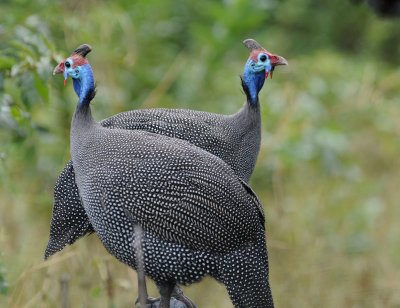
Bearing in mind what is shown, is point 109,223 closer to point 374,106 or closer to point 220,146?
point 220,146

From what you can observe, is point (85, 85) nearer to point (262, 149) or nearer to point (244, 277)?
point (244, 277)

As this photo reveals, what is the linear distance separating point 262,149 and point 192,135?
7.97 feet

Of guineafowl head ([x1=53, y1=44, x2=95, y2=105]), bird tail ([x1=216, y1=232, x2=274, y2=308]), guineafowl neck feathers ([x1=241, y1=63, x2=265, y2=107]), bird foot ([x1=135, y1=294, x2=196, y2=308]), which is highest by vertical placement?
guineafowl head ([x1=53, y1=44, x2=95, y2=105])

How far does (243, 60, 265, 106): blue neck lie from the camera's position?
11.5 feet

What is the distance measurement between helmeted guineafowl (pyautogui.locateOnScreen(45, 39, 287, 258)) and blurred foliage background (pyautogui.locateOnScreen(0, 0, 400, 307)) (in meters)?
0.36

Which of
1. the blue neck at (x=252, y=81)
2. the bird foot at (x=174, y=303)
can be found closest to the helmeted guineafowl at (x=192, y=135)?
the blue neck at (x=252, y=81)

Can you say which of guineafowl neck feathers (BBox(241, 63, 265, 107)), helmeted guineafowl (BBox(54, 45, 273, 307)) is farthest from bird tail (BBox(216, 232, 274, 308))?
guineafowl neck feathers (BBox(241, 63, 265, 107))

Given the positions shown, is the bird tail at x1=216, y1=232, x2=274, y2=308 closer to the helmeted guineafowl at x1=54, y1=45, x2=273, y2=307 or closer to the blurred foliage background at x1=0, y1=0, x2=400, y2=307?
the helmeted guineafowl at x1=54, y1=45, x2=273, y2=307

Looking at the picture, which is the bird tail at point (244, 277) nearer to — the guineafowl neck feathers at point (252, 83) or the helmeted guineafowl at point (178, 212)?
the helmeted guineafowl at point (178, 212)

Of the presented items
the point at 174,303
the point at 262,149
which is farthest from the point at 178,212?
the point at 262,149

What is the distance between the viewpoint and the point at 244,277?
316cm

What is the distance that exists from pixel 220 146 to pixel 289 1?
5813 millimetres

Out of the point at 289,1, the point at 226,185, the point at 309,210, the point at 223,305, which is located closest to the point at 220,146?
the point at 226,185

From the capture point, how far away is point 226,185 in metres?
3.15
